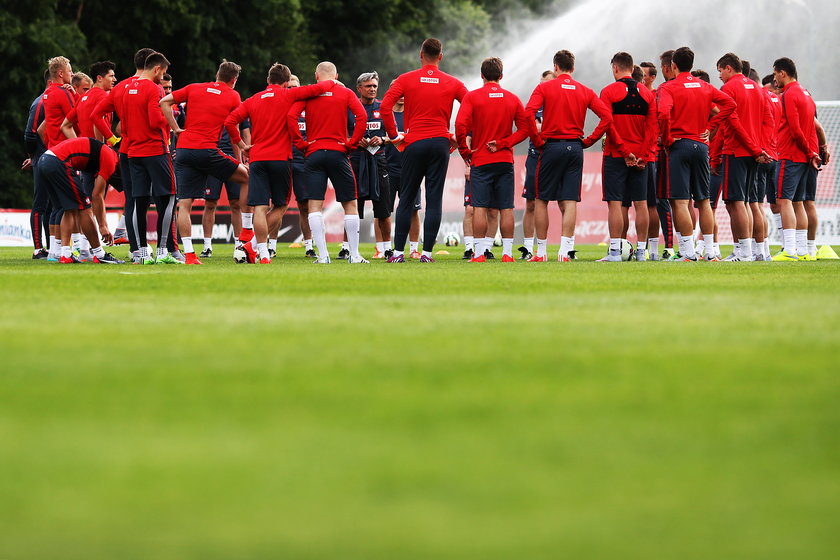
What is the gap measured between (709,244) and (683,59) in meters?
2.20

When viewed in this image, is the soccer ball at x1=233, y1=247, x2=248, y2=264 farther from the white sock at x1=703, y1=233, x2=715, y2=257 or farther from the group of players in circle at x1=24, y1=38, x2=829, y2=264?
the white sock at x1=703, y1=233, x2=715, y2=257

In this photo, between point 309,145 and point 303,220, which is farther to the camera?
point 303,220

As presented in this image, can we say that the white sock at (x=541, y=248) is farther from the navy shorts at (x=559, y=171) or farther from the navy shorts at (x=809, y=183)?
the navy shorts at (x=809, y=183)

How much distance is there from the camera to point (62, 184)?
46.3 ft

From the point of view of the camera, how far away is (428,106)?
14.3 m

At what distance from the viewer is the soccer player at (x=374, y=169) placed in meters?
17.0

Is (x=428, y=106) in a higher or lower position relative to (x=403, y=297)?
higher

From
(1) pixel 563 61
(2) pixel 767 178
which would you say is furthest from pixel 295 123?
(2) pixel 767 178

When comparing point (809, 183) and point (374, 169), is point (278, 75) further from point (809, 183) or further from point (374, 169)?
point (809, 183)

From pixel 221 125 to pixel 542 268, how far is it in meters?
4.33

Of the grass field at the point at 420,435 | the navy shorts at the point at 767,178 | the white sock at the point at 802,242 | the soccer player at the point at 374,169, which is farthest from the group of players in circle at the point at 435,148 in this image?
the grass field at the point at 420,435

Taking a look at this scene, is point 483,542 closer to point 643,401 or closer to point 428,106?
point 643,401

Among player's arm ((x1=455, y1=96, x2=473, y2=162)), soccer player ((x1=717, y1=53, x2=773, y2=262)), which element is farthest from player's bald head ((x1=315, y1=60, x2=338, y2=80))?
soccer player ((x1=717, y1=53, x2=773, y2=262))

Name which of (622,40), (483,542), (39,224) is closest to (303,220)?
(39,224)
